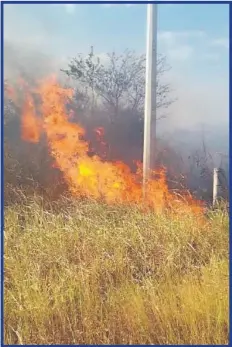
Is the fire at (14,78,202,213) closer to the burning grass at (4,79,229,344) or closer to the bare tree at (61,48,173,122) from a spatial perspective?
the burning grass at (4,79,229,344)

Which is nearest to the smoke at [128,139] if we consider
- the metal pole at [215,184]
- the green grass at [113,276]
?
the metal pole at [215,184]

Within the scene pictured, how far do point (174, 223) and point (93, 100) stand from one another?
0.97 meters

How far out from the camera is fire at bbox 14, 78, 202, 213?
4.50 metres

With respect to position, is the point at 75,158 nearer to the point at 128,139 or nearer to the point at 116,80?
the point at 128,139

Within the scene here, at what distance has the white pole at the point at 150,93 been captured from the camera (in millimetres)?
4430

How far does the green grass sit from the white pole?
369 mm

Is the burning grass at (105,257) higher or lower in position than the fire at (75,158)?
lower

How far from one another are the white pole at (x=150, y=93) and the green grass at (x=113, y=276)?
0.37m

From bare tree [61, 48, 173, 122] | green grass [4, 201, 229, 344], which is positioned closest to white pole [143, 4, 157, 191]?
bare tree [61, 48, 173, 122]

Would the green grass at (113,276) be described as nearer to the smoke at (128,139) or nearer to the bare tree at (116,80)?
the smoke at (128,139)

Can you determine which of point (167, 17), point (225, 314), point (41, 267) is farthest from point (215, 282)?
point (167, 17)

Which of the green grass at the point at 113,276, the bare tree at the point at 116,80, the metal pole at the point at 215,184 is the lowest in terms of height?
the green grass at the point at 113,276

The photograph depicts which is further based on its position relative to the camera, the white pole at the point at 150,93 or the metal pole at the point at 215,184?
the metal pole at the point at 215,184

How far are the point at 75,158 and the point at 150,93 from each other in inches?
25.5
